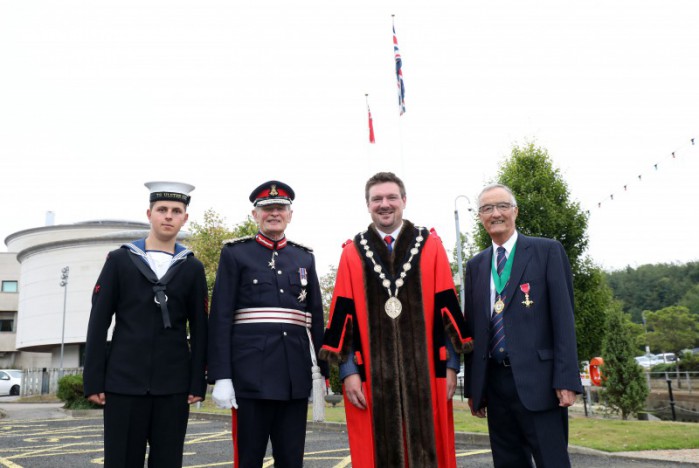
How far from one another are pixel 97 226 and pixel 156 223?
164 ft

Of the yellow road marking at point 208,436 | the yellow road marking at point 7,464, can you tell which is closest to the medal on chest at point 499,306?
the yellow road marking at point 7,464

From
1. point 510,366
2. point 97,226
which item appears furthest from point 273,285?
point 97,226

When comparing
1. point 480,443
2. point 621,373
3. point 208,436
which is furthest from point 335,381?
point 480,443

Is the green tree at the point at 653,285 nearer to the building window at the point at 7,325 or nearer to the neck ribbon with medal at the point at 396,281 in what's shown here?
the building window at the point at 7,325

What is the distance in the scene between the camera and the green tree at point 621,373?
15547 mm

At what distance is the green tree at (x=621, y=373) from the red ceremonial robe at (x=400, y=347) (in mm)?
13411

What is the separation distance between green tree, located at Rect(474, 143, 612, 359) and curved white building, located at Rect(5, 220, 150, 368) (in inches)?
1208

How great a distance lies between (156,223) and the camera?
171 inches

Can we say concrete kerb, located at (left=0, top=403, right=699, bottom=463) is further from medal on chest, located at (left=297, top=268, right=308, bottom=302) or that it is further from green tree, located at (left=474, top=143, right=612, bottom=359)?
green tree, located at (left=474, top=143, right=612, bottom=359)

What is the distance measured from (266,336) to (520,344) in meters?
1.83

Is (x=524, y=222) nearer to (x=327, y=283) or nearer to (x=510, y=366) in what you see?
(x=327, y=283)

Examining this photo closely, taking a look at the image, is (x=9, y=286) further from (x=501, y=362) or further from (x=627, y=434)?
(x=501, y=362)

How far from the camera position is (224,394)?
162 inches

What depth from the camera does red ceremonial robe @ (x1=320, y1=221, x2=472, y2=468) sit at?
4.06 m
